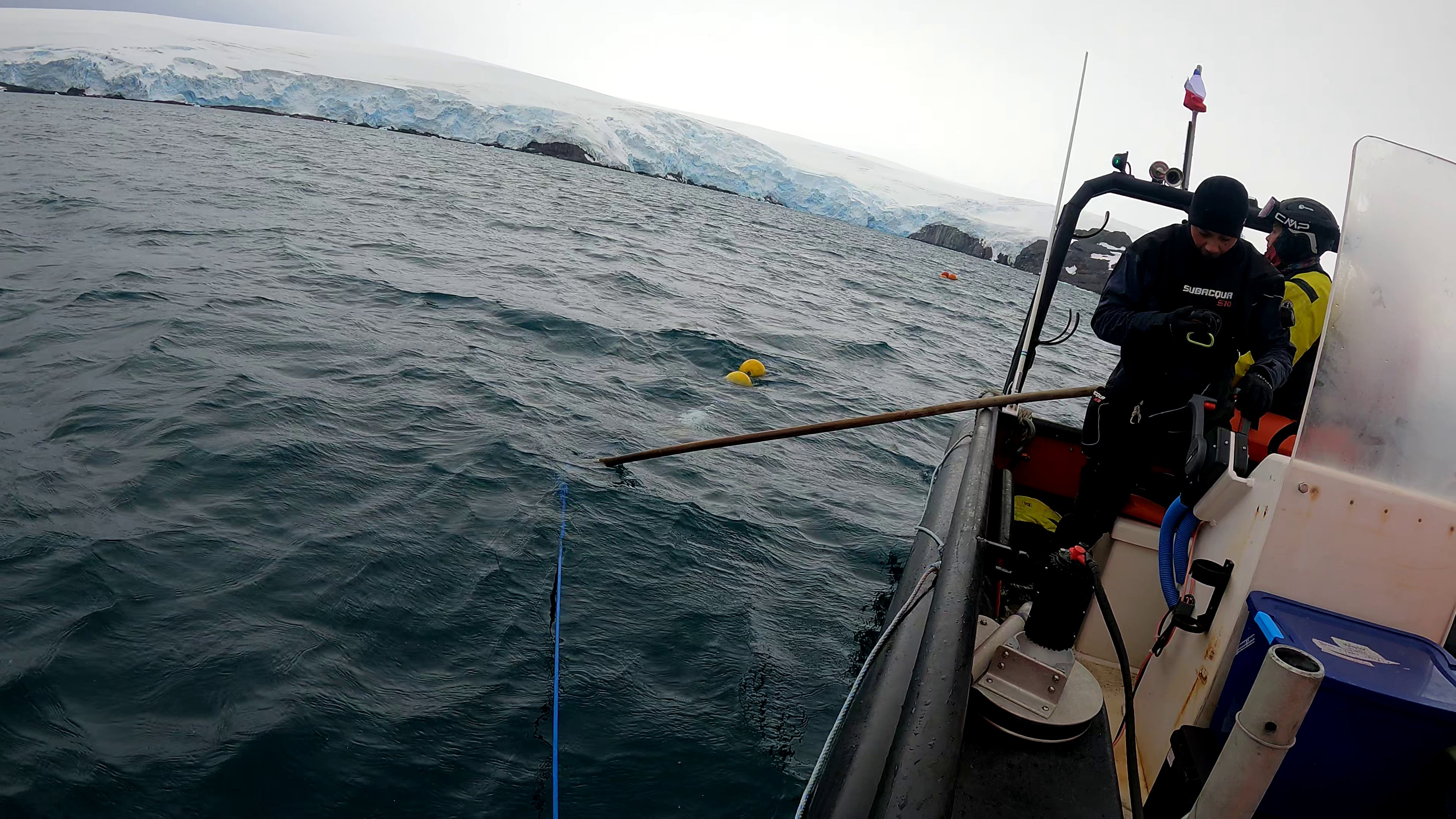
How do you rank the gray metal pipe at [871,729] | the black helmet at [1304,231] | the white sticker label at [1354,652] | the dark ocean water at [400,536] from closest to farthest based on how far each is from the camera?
the gray metal pipe at [871,729] → the white sticker label at [1354,652] → the dark ocean water at [400,536] → the black helmet at [1304,231]

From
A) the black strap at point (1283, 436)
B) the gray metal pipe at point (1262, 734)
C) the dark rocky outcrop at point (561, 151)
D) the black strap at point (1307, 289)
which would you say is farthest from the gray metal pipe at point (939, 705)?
the dark rocky outcrop at point (561, 151)

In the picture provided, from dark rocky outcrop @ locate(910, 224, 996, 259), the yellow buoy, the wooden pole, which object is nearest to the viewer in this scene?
the wooden pole

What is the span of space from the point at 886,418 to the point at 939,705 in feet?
9.68

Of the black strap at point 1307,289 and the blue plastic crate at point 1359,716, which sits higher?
the black strap at point 1307,289

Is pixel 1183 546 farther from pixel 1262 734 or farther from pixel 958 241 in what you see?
pixel 958 241

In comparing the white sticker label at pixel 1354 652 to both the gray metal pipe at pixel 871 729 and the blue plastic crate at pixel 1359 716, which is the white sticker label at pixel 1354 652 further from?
the gray metal pipe at pixel 871 729

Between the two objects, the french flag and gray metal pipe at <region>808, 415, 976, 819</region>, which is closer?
gray metal pipe at <region>808, 415, 976, 819</region>

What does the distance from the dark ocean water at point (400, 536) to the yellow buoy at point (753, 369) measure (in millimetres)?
378

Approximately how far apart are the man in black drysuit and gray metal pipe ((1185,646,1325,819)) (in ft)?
5.90

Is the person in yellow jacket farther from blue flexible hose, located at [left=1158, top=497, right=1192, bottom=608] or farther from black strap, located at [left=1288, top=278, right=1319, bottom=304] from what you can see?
blue flexible hose, located at [left=1158, top=497, right=1192, bottom=608]

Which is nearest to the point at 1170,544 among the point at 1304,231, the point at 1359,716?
the point at 1359,716

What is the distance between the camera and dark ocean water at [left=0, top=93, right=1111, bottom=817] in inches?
124

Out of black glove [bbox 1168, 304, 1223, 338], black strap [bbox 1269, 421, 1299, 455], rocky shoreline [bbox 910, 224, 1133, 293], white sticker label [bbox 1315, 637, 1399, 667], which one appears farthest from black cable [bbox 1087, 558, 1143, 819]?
rocky shoreline [bbox 910, 224, 1133, 293]

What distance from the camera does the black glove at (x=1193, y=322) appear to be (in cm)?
281
